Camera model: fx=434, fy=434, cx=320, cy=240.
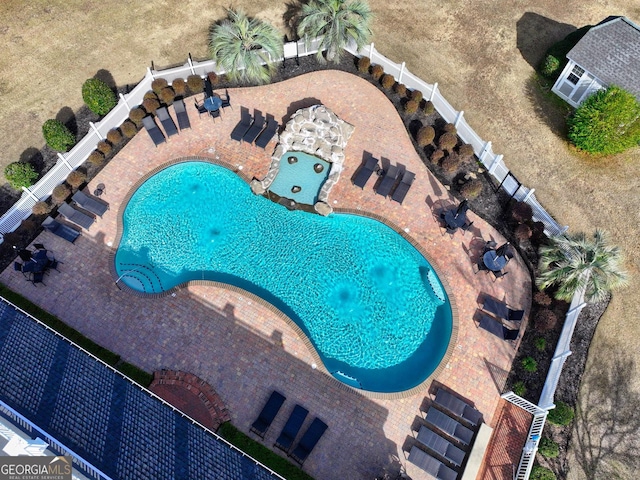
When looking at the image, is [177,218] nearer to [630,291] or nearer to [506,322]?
[506,322]

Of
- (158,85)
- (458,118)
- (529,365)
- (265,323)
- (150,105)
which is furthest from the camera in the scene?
(158,85)

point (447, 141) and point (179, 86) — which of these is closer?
point (447, 141)

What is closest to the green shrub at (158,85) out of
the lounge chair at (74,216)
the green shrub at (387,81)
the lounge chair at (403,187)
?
the lounge chair at (74,216)

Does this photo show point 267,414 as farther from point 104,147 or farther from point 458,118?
point 458,118

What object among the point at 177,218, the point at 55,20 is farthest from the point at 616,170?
the point at 55,20

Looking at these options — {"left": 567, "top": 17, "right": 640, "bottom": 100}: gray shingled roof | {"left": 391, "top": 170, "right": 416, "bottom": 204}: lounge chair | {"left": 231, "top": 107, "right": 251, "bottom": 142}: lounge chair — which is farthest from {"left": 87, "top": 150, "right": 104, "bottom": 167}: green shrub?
{"left": 567, "top": 17, "right": 640, "bottom": 100}: gray shingled roof

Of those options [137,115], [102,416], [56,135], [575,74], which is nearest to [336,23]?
[137,115]

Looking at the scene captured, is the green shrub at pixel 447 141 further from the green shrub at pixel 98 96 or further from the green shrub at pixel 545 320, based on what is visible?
the green shrub at pixel 98 96

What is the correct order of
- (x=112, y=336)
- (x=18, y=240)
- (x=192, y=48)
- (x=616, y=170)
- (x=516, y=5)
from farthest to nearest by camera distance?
(x=516, y=5)
(x=192, y=48)
(x=616, y=170)
(x=18, y=240)
(x=112, y=336)
